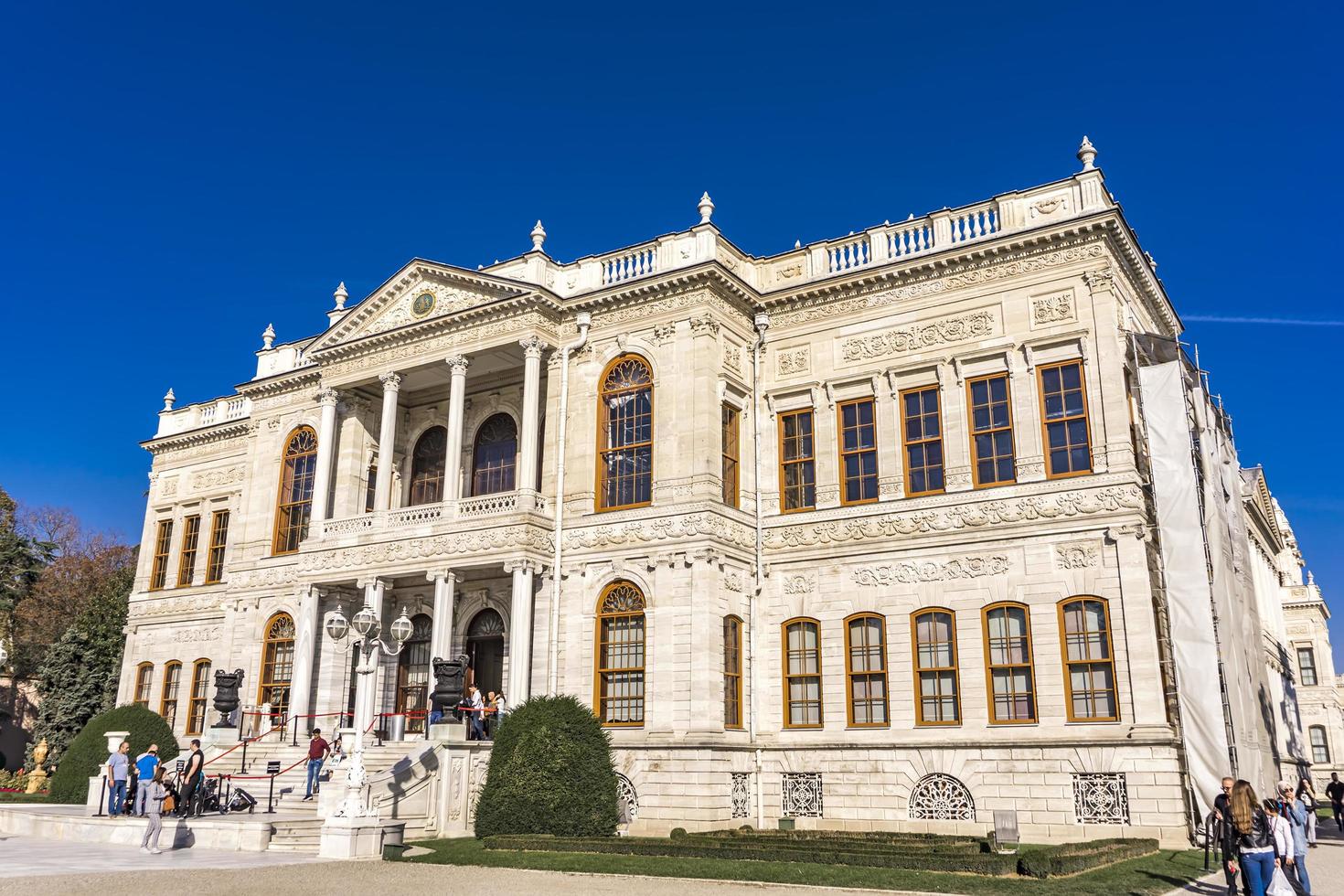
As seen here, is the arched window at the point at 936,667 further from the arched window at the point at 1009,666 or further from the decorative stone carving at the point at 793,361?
the decorative stone carving at the point at 793,361

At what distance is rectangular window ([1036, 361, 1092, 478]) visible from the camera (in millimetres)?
24078

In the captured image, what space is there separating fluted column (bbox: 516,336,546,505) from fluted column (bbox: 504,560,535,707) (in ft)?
7.23

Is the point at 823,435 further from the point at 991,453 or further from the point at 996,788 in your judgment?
the point at 996,788

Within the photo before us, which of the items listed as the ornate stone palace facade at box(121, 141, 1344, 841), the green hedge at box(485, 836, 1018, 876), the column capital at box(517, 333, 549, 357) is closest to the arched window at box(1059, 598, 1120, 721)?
the ornate stone palace facade at box(121, 141, 1344, 841)

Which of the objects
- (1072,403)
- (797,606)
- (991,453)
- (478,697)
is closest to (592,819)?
(478,697)

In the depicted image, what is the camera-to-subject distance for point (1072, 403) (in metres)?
24.4

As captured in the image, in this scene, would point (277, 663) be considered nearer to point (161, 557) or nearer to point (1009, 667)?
point (161, 557)

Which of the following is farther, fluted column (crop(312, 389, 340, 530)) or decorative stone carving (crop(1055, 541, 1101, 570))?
fluted column (crop(312, 389, 340, 530))

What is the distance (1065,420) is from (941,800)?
28.6 ft

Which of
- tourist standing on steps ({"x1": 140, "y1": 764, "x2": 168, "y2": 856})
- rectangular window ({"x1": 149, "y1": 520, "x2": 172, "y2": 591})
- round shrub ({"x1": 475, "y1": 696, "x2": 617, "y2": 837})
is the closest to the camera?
tourist standing on steps ({"x1": 140, "y1": 764, "x2": 168, "y2": 856})

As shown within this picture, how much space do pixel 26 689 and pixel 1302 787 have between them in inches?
2266

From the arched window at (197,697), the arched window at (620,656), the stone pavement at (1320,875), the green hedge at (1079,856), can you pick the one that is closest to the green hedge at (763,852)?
the green hedge at (1079,856)

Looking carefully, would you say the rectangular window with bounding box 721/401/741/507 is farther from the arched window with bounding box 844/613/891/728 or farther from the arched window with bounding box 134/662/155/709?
the arched window with bounding box 134/662/155/709

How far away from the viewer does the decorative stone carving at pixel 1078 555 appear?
23.1 meters
